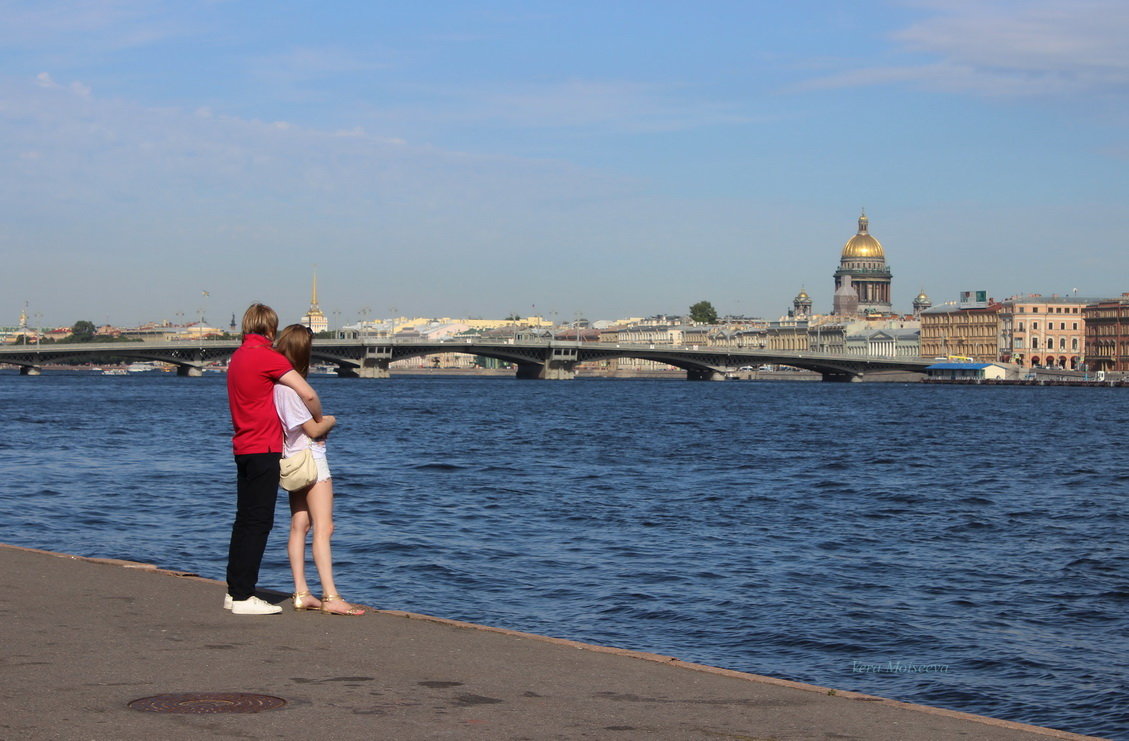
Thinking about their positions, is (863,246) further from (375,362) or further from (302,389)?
(302,389)

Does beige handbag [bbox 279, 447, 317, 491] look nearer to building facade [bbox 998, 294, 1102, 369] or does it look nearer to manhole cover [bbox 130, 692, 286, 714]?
manhole cover [bbox 130, 692, 286, 714]

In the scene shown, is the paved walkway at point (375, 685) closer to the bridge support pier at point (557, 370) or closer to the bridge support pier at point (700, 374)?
the bridge support pier at point (557, 370)

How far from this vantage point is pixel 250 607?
6402mm

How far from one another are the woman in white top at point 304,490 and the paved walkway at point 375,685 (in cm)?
18

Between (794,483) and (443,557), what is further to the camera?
(794,483)

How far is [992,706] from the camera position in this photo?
7.91 m

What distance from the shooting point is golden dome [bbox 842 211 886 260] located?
188 m

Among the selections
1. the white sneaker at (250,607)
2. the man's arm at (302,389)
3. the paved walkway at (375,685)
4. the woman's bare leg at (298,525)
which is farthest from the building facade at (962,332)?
the paved walkway at (375,685)

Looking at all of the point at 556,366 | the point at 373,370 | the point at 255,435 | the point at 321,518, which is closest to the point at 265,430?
the point at 255,435

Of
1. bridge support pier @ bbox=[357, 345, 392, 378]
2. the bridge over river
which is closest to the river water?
the bridge over river

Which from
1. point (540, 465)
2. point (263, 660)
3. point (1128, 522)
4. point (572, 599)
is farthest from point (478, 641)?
point (540, 465)

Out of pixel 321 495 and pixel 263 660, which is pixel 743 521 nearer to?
pixel 321 495

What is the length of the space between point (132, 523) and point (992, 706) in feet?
30.1

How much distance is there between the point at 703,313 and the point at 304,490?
185846 mm
